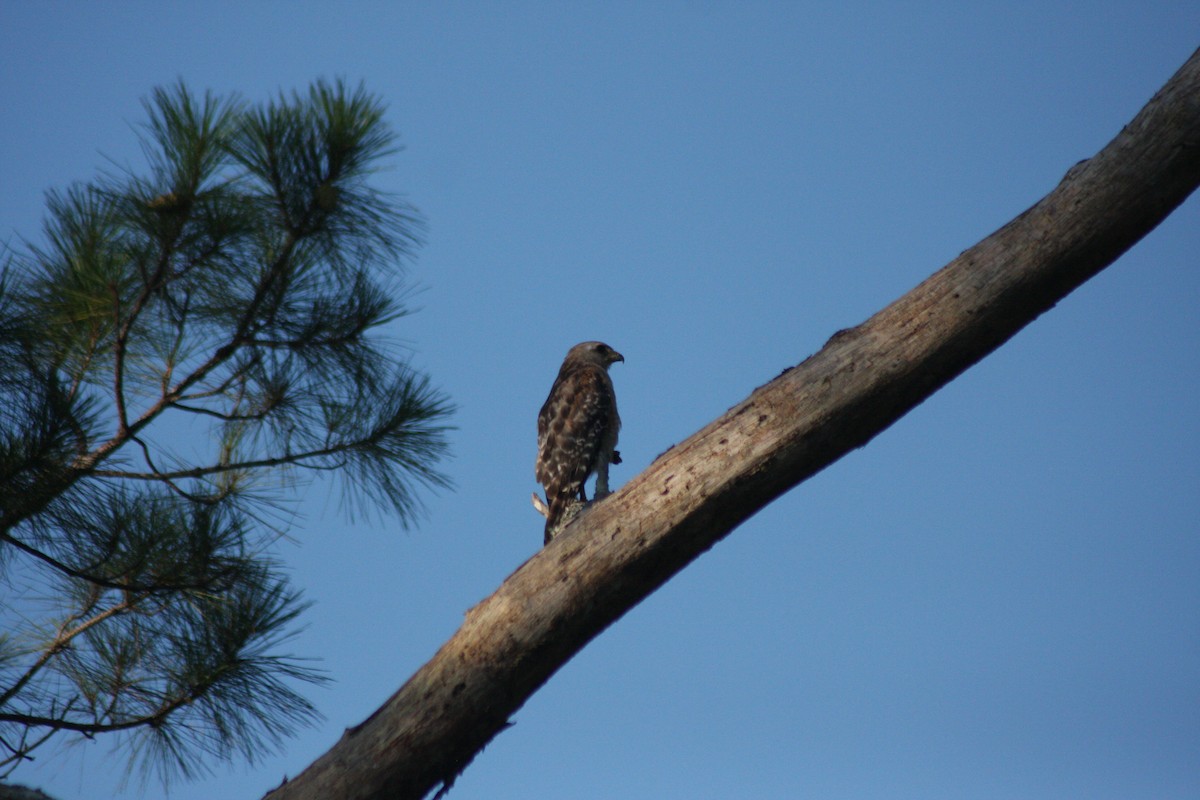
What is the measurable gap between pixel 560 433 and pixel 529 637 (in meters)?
3.41

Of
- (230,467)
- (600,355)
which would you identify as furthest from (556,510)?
(230,467)

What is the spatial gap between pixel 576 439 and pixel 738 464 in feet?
11.1

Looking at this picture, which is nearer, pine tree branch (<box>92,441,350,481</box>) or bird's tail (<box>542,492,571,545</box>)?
pine tree branch (<box>92,441,350,481</box>)

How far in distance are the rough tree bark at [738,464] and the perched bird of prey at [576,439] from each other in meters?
3.00

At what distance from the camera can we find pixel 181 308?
432 centimetres

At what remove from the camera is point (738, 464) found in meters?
3.39

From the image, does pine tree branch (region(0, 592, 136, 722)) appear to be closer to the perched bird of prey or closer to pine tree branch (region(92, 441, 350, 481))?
pine tree branch (region(92, 441, 350, 481))

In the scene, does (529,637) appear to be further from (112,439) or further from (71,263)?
(71,263)

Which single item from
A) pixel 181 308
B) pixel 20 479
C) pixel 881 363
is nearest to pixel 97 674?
pixel 20 479

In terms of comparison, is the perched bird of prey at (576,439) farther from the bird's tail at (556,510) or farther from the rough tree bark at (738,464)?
the rough tree bark at (738,464)

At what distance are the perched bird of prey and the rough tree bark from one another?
118 inches

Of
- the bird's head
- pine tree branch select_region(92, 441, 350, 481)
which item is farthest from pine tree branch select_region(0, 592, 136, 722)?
the bird's head

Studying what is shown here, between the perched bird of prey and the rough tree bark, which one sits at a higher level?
the perched bird of prey

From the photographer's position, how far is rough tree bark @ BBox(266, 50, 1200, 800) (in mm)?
3295
